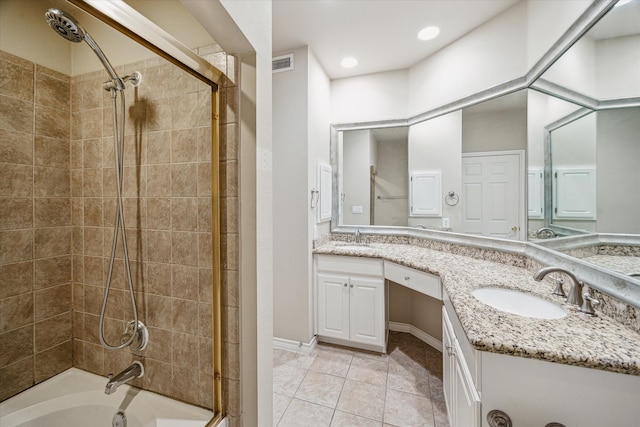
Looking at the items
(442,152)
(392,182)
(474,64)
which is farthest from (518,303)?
(474,64)

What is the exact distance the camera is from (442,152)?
2424 mm

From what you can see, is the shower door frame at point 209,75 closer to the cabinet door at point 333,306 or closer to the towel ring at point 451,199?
the cabinet door at point 333,306

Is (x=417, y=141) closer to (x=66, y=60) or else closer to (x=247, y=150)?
(x=247, y=150)

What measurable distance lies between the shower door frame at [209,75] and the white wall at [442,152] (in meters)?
2.03

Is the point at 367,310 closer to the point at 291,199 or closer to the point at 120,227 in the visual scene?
the point at 291,199

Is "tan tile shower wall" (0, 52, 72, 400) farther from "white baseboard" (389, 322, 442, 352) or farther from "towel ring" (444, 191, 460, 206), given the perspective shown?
"towel ring" (444, 191, 460, 206)

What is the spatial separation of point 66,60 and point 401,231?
2774mm

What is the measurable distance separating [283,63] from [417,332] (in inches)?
116

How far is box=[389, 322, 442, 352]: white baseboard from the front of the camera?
2.38 m

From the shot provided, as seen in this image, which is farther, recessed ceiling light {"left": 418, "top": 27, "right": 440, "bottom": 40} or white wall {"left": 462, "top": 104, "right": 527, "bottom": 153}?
recessed ceiling light {"left": 418, "top": 27, "right": 440, "bottom": 40}

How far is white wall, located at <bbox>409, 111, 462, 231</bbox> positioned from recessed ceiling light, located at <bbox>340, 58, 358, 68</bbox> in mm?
884

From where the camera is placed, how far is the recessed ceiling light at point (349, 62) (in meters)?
2.52

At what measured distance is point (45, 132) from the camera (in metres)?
1.27

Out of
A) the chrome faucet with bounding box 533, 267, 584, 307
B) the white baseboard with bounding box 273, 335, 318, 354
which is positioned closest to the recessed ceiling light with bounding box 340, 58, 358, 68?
the chrome faucet with bounding box 533, 267, 584, 307
